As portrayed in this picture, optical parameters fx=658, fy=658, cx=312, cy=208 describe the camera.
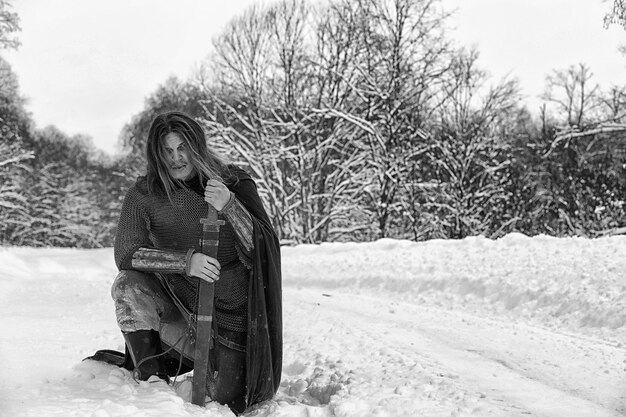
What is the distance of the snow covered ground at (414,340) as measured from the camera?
351cm

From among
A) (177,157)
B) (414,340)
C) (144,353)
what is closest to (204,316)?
(144,353)

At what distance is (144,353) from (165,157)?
3.62 ft

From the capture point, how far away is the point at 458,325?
6.80 metres

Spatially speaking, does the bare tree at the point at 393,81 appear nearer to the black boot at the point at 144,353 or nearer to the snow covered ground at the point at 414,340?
the snow covered ground at the point at 414,340

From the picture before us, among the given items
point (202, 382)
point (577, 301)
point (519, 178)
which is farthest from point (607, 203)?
point (202, 382)

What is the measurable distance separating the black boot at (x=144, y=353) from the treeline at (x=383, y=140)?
1726 cm

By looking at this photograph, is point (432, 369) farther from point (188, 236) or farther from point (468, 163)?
point (468, 163)

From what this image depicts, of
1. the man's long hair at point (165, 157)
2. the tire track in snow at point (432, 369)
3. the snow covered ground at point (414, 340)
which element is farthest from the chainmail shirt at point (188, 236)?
the tire track in snow at point (432, 369)

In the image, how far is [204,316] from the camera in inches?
137

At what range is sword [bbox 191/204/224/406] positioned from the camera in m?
3.47

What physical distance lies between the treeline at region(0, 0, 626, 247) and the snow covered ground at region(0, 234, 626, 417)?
36.3ft

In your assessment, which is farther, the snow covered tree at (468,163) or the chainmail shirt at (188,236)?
the snow covered tree at (468,163)

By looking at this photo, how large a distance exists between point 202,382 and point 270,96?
2192cm

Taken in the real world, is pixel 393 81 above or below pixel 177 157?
above
